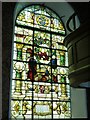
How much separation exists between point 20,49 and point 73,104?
5.58 ft

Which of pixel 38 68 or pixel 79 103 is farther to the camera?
pixel 79 103

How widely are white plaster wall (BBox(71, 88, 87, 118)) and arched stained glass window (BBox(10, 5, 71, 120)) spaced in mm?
112

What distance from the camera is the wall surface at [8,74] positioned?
4227 mm

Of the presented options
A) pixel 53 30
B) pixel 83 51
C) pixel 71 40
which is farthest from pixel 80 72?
pixel 53 30

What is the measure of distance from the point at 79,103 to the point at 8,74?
188 cm

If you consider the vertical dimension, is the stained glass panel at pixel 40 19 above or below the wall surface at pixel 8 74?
above

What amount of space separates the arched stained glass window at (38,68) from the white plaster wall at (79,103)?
112mm

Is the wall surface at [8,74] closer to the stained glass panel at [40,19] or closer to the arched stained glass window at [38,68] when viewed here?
the arched stained glass window at [38,68]

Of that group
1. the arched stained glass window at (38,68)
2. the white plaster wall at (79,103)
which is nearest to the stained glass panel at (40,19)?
the arched stained glass window at (38,68)

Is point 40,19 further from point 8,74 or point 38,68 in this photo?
point 8,74

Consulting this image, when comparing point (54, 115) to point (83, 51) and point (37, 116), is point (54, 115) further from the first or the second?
point (83, 51)

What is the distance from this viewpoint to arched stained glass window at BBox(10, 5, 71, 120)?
4891mm

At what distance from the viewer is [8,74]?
4352 mm

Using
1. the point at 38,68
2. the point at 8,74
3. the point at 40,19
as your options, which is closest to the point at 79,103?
the point at 38,68
